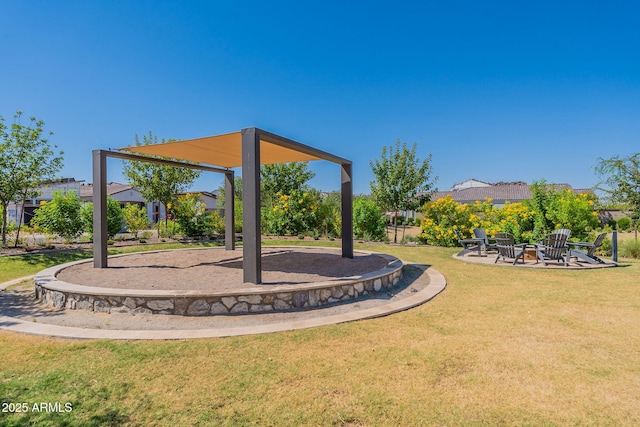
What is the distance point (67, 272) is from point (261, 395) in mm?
6731

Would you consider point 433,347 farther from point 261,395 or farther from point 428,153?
point 428,153

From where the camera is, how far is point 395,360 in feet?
11.1

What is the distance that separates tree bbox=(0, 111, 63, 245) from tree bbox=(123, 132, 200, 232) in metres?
3.24

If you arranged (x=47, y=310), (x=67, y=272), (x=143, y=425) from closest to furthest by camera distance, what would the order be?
(x=143, y=425)
(x=47, y=310)
(x=67, y=272)

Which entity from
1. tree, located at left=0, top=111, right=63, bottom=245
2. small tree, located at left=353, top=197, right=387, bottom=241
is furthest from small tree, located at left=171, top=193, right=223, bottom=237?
small tree, located at left=353, top=197, right=387, bottom=241

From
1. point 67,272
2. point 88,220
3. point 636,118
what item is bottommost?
point 67,272

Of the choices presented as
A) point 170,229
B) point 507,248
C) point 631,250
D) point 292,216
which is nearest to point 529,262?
point 507,248

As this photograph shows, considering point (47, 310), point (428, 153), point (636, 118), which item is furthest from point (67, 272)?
point (636, 118)

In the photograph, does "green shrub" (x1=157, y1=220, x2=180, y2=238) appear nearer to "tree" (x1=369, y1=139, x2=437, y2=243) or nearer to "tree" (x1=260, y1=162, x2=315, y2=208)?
"tree" (x1=260, y1=162, x2=315, y2=208)

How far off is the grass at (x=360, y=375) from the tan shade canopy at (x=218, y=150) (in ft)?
13.4

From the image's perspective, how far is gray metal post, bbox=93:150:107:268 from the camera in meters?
7.36

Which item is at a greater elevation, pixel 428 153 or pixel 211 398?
pixel 428 153

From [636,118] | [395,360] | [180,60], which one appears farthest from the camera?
[636,118]

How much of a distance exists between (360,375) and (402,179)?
13.8 metres
